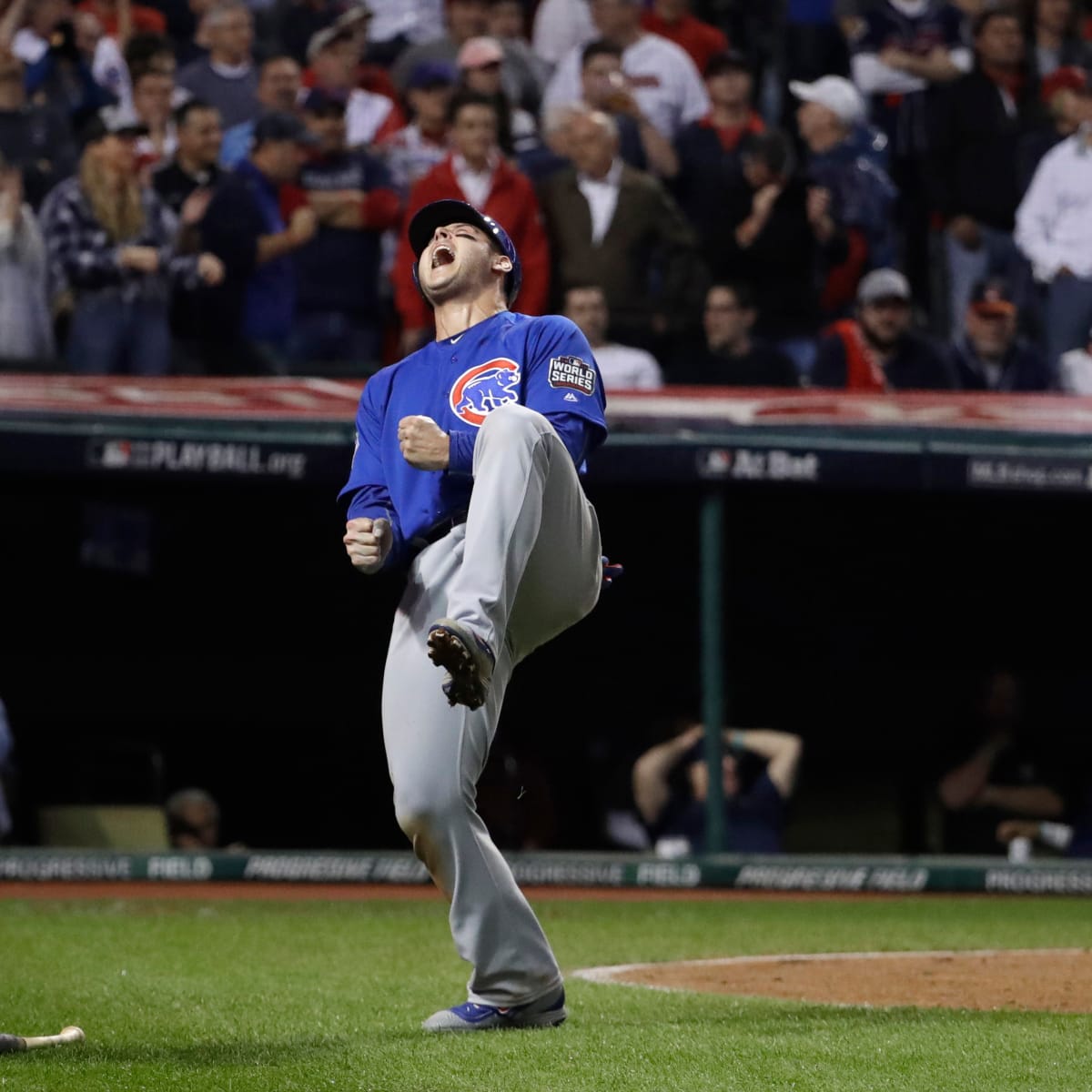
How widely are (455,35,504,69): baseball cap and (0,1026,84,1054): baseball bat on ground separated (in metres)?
7.22

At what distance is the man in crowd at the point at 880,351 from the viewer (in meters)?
9.53

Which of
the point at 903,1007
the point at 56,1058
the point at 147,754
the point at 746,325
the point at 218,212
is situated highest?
the point at 218,212

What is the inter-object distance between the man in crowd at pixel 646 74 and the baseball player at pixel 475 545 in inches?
267

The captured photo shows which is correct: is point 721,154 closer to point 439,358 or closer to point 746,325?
point 746,325

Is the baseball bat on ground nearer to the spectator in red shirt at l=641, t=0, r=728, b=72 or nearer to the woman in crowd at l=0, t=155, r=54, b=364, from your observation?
the woman in crowd at l=0, t=155, r=54, b=364

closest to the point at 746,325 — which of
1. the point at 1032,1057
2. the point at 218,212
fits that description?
the point at 218,212

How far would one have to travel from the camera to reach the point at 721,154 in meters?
10.2

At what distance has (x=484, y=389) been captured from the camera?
13.3 ft

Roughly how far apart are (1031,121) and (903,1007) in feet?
24.3

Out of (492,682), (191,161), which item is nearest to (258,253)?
(191,161)

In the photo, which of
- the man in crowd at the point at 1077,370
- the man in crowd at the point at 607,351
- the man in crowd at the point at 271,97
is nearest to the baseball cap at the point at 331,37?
the man in crowd at the point at 271,97

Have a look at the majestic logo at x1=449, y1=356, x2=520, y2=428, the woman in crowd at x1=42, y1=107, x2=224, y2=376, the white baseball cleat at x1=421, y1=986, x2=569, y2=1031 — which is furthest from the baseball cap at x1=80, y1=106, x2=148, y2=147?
the white baseball cleat at x1=421, y1=986, x2=569, y2=1031

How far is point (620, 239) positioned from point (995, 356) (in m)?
1.92

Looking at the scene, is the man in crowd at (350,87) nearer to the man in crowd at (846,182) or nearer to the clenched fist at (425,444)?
the man in crowd at (846,182)
